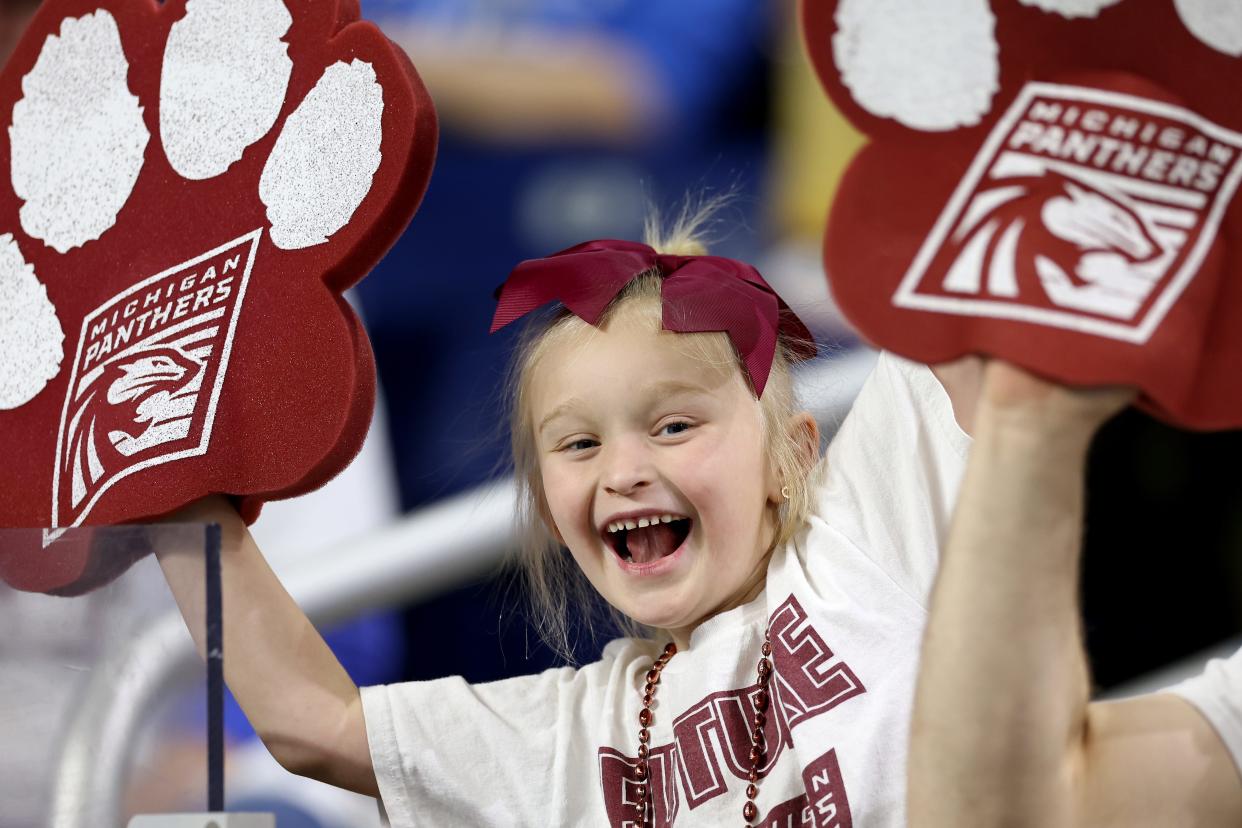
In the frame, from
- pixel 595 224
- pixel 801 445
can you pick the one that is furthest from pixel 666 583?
pixel 595 224

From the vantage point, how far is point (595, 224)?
6.19ft

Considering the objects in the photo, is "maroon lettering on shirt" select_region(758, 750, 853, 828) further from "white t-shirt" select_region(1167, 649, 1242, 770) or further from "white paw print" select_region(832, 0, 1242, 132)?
"white paw print" select_region(832, 0, 1242, 132)

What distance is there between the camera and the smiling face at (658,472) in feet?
2.84

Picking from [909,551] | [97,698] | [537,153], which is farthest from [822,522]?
[537,153]

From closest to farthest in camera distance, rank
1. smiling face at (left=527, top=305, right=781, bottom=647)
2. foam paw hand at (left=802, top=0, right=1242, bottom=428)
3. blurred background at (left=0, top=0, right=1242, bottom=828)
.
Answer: foam paw hand at (left=802, top=0, right=1242, bottom=428), smiling face at (left=527, top=305, right=781, bottom=647), blurred background at (left=0, top=0, right=1242, bottom=828)

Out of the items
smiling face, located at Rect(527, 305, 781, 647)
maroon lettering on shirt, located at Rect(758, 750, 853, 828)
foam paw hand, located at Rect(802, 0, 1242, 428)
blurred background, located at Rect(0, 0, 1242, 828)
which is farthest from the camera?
blurred background, located at Rect(0, 0, 1242, 828)

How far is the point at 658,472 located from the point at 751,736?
0.16 m

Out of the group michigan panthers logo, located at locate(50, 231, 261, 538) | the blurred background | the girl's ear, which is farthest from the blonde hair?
the blurred background

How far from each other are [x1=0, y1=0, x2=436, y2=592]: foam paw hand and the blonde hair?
0.60 feet

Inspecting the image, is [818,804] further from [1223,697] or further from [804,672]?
[1223,697]

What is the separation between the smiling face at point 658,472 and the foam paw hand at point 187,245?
15 cm

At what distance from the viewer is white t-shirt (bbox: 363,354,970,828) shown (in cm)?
78

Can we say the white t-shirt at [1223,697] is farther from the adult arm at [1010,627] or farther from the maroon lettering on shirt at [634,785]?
the maroon lettering on shirt at [634,785]

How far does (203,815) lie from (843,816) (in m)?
0.32
